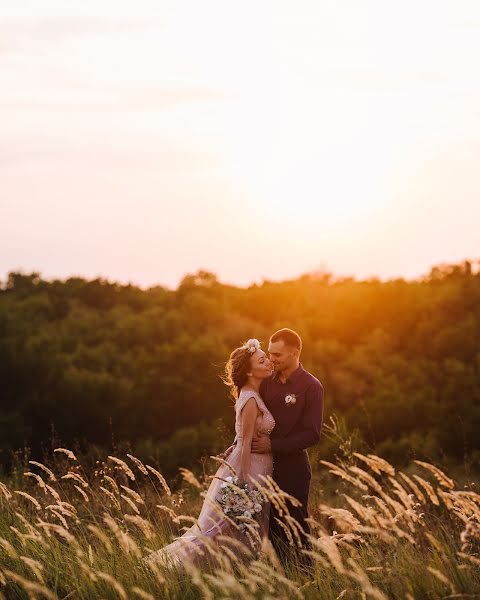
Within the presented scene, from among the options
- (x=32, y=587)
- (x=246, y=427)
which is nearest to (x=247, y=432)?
(x=246, y=427)

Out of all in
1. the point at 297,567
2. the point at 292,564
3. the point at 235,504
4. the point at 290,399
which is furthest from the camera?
the point at 290,399

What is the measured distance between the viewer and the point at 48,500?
9656mm

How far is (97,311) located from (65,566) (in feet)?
76.8

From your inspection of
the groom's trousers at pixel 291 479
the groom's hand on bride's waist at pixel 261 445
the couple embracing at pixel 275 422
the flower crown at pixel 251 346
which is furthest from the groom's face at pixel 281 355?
the groom's trousers at pixel 291 479

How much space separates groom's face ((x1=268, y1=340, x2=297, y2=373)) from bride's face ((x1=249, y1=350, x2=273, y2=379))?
55mm

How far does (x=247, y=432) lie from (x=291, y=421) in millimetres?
420

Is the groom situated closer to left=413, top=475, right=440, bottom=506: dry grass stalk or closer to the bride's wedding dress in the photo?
the bride's wedding dress

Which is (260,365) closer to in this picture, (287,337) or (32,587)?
(287,337)

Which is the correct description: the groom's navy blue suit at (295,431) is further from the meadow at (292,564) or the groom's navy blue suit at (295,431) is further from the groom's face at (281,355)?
the meadow at (292,564)

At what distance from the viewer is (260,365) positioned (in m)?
7.81

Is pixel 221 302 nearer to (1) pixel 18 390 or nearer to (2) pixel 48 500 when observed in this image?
(1) pixel 18 390

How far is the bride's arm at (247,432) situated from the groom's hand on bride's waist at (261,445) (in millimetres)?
100

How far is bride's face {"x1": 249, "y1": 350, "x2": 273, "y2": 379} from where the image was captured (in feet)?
25.6

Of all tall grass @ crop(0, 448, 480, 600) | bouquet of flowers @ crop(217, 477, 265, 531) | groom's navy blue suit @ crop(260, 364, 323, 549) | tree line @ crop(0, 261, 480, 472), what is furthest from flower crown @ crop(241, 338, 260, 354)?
tree line @ crop(0, 261, 480, 472)
